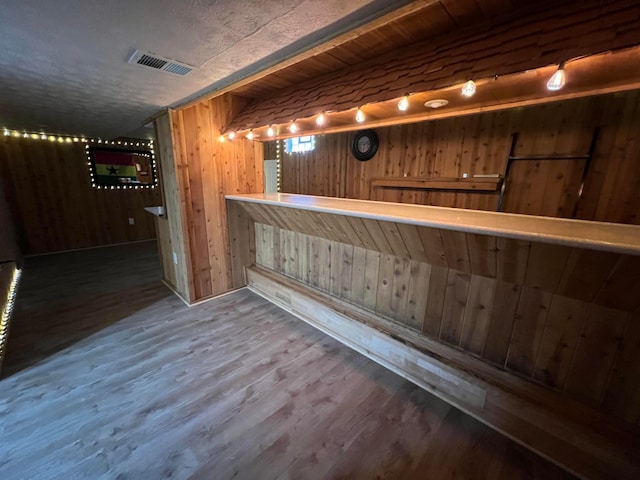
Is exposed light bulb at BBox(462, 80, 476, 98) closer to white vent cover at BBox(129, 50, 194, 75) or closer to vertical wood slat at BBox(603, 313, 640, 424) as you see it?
vertical wood slat at BBox(603, 313, 640, 424)

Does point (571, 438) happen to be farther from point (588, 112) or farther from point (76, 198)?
point (76, 198)

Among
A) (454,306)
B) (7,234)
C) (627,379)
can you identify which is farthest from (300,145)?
(627,379)

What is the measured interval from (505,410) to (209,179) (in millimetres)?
3130

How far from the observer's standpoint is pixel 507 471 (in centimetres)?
129

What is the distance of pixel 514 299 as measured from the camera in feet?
5.01

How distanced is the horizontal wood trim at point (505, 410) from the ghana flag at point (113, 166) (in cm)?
529

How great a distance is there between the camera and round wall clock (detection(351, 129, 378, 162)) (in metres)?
3.90

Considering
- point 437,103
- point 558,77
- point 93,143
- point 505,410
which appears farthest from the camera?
point 93,143

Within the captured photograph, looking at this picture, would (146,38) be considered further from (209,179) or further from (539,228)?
(539,228)

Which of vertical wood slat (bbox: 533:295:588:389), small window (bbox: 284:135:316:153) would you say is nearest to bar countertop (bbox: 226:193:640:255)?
vertical wood slat (bbox: 533:295:588:389)

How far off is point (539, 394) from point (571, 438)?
0.20 metres

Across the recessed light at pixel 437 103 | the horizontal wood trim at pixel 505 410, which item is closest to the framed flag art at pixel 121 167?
the horizontal wood trim at pixel 505 410

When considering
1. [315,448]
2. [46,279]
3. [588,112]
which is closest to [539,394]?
[315,448]

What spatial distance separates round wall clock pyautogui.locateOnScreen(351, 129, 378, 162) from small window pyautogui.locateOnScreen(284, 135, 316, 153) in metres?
0.93
